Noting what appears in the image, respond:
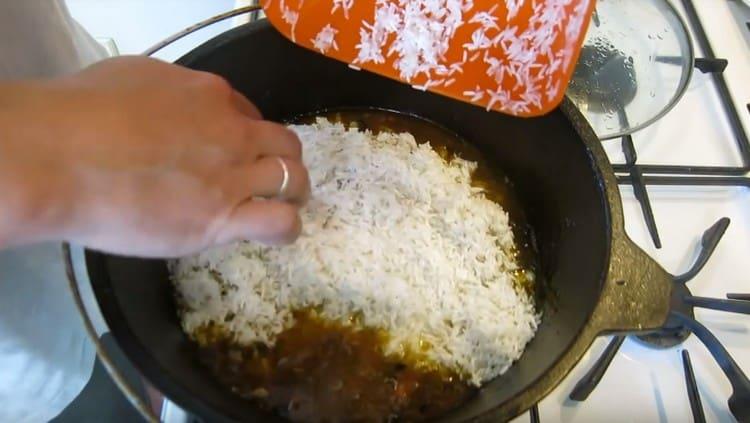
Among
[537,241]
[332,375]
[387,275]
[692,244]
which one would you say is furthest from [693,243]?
[332,375]

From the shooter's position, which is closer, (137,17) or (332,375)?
(332,375)

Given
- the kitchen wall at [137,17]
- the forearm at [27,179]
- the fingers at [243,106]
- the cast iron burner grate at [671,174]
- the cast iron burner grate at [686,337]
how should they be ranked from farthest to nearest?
the kitchen wall at [137,17]
the cast iron burner grate at [671,174]
the cast iron burner grate at [686,337]
the fingers at [243,106]
the forearm at [27,179]

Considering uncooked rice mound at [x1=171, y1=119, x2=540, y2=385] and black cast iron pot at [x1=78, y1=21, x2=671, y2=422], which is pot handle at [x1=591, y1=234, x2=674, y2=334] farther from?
uncooked rice mound at [x1=171, y1=119, x2=540, y2=385]

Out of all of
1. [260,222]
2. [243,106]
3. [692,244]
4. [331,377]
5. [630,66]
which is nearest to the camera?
[260,222]

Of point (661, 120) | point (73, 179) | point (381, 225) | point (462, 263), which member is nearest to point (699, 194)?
point (661, 120)

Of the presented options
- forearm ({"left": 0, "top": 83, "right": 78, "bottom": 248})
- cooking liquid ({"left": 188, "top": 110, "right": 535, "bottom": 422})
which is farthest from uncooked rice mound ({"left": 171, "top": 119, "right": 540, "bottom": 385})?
forearm ({"left": 0, "top": 83, "right": 78, "bottom": 248})

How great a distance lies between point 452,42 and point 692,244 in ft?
1.59

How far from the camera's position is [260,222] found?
501mm

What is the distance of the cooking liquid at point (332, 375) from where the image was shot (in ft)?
2.53

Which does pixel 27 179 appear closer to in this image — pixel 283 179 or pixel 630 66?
pixel 283 179

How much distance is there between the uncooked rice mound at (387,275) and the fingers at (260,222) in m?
0.32

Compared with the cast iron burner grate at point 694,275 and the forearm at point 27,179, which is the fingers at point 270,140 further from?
the cast iron burner grate at point 694,275

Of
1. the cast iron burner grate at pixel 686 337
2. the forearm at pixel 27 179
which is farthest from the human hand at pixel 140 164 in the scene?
the cast iron burner grate at pixel 686 337

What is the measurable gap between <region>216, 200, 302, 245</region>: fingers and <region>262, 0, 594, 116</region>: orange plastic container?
0.44 metres
